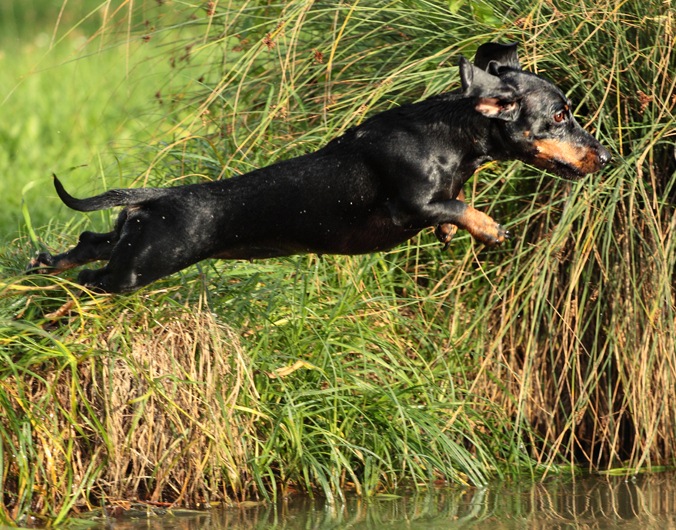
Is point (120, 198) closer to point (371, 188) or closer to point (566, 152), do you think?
point (371, 188)

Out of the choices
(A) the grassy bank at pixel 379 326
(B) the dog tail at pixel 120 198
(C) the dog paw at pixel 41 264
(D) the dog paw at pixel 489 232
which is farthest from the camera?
(C) the dog paw at pixel 41 264

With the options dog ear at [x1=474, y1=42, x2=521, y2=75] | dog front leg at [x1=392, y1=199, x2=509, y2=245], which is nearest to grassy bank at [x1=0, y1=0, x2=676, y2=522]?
dog ear at [x1=474, y1=42, x2=521, y2=75]

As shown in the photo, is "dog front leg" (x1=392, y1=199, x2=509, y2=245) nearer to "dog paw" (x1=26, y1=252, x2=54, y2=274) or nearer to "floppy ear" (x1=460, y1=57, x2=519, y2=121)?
"floppy ear" (x1=460, y1=57, x2=519, y2=121)

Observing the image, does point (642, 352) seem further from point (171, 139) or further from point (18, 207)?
point (18, 207)

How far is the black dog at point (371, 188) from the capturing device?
3.45 metres

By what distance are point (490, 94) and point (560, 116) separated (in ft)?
0.87

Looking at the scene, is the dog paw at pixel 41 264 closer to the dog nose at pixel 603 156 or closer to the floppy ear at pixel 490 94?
the floppy ear at pixel 490 94

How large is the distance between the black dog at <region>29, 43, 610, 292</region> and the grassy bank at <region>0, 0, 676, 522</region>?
1.31 ft

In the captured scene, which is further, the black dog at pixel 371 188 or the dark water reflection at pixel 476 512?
the dark water reflection at pixel 476 512

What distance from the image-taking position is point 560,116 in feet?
11.4

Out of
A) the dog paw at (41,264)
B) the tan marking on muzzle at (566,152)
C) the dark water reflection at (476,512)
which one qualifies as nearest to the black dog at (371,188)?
the tan marking on muzzle at (566,152)

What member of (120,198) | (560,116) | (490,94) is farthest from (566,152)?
(120,198)

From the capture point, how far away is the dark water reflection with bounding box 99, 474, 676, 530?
3637mm

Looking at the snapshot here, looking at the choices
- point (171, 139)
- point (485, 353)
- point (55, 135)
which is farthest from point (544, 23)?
point (55, 135)
